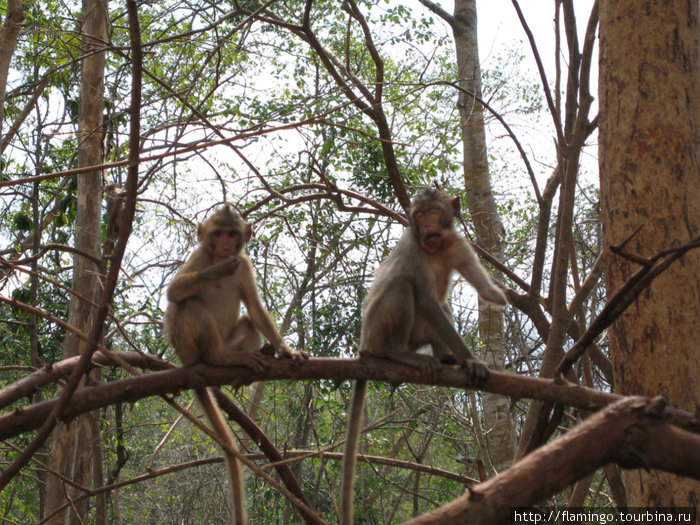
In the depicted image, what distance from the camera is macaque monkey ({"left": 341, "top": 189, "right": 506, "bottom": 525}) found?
531cm

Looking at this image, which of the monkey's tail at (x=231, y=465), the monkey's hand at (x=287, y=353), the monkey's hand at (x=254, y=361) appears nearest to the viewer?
the monkey's hand at (x=254, y=361)

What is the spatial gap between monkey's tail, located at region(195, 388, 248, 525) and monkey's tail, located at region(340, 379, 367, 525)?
2.36ft

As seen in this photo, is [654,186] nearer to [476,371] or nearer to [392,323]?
[476,371]

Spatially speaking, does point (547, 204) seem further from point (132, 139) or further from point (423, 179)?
point (423, 179)

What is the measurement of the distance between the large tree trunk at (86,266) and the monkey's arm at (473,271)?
4423 millimetres

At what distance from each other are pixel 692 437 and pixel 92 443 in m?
8.67

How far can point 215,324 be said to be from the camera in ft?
17.9

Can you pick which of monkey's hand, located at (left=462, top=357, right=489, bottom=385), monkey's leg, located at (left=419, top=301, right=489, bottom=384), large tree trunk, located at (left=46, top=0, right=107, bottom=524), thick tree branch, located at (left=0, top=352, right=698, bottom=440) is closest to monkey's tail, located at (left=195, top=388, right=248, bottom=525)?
thick tree branch, located at (left=0, top=352, right=698, bottom=440)

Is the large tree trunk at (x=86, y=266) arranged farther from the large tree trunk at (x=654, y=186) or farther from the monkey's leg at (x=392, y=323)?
the large tree trunk at (x=654, y=186)

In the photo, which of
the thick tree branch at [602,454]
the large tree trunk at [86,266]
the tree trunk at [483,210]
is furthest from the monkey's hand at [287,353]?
the tree trunk at [483,210]

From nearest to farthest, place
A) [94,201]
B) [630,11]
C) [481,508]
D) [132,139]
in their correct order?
1. [481,508]
2. [132,139]
3. [630,11]
4. [94,201]

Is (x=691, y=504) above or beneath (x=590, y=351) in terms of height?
beneath

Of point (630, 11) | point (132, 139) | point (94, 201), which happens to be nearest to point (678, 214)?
point (630, 11)

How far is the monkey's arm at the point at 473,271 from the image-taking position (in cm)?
612
